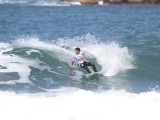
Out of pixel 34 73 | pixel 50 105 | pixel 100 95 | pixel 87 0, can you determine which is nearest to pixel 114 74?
pixel 34 73

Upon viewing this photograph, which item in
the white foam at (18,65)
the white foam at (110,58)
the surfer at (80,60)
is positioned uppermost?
the surfer at (80,60)

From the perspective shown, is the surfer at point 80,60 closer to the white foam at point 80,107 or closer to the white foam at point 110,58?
the white foam at point 110,58

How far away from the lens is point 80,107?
1584cm

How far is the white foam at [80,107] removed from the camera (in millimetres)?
15359

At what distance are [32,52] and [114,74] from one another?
439 cm

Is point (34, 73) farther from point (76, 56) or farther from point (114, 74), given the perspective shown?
point (114, 74)

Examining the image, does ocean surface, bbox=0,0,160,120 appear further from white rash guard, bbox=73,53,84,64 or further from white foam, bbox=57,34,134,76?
white rash guard, bbox=73,53,84,64

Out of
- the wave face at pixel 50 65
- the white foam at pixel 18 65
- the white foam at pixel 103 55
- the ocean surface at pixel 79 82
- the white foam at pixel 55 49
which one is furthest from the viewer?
the white foam at pixel 55 49

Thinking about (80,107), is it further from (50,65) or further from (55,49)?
(55,49)

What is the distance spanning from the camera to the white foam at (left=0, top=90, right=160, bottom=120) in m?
15.4

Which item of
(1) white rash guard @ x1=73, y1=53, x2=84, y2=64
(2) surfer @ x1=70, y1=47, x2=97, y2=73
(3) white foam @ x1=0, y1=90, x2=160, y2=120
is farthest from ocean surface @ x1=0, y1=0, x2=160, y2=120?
(1) white rash guard @ x1=73, y1=53, x2=84, y2=64

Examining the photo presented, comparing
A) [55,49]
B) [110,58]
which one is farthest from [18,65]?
[110,58]

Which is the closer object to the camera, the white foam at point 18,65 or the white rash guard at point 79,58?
the white foam at point 18,65

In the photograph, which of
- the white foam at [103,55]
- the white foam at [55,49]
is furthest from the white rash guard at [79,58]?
the white foam at [55,49]
